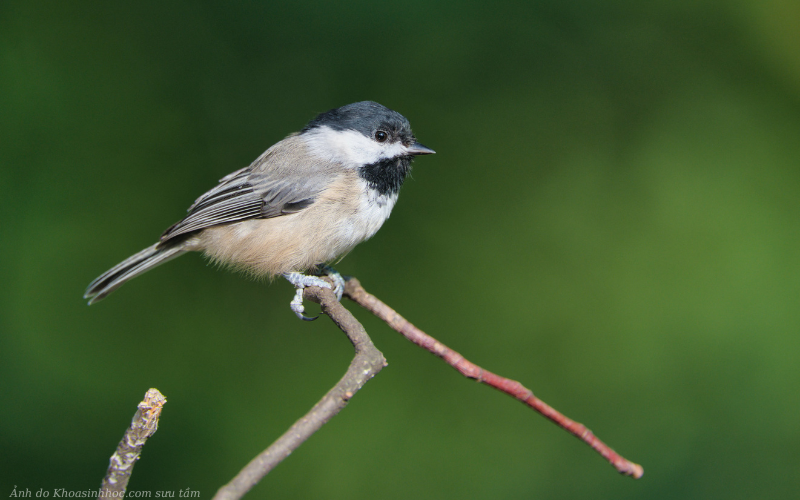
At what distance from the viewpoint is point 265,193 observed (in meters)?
2.28

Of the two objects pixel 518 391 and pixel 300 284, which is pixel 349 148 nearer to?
pixel 300 284

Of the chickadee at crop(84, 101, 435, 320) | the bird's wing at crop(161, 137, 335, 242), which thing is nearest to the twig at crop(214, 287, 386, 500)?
the chickadee at crop(84, 101, 435, 320)

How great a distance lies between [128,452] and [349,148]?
4.75 feet

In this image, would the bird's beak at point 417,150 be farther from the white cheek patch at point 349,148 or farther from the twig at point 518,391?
the twig at point 518,391

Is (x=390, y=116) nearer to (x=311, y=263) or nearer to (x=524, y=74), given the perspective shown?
(x=311, y=263)

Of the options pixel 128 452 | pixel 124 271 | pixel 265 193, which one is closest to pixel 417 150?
pixel 265 193

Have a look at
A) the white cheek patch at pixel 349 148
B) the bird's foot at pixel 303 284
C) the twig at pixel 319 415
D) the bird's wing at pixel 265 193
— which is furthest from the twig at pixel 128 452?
the white cheek patch at pixel 349 148

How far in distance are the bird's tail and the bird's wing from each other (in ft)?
0.35

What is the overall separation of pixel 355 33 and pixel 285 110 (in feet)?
1.63

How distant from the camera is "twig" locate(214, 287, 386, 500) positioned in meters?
0.93

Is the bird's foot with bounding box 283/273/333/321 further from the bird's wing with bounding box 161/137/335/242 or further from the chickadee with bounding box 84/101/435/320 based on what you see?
the bird's wing with bounding box 161/137/335/242

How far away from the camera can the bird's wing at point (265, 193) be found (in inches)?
87.2

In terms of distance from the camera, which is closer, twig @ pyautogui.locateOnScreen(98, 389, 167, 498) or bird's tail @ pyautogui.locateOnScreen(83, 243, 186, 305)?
twig @ pyautogui.locateOnScreen(98, 389, 167, 498)

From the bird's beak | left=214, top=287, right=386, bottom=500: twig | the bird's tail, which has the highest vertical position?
the bird's beak
